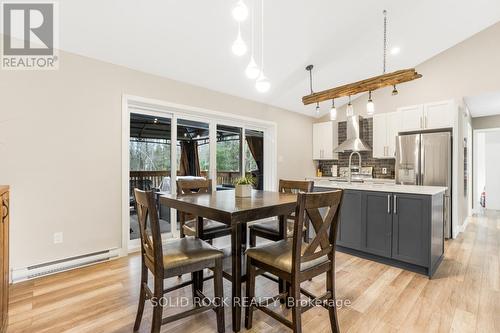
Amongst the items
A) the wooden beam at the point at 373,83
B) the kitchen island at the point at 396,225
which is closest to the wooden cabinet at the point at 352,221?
the kitchen island at the point at 396,225

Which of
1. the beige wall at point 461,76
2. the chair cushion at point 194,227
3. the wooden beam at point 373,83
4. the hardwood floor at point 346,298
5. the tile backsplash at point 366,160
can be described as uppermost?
the beige wall at point 461,76

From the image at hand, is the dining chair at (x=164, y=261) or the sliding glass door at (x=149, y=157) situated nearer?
the dining chair at (x=164, y=261)

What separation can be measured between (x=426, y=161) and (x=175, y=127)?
4100 millimetres

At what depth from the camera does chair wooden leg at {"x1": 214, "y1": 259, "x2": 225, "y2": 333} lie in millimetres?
1698

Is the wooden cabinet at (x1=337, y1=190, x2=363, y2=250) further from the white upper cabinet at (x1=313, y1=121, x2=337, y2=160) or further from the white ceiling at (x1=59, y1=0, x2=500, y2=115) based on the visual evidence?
the white upper cabinet at (x1=313, y1=121, x2=337, y2=160)

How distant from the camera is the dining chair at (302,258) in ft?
4.97

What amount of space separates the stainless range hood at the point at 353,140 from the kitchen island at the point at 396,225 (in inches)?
81.9

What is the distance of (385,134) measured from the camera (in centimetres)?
505

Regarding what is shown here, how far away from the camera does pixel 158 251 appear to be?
1576mm

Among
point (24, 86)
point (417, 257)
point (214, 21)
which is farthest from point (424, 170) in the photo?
point (24, 86)

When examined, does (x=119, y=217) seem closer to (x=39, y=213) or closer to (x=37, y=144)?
(x=39, y=213)

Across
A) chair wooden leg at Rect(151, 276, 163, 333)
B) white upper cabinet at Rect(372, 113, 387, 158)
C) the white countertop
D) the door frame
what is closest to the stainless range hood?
white upper cabinet at Rect(372, 113, 387, 158)

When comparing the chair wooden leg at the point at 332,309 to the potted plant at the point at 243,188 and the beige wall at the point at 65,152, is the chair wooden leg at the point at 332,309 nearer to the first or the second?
the potted plant at the point at 243,188

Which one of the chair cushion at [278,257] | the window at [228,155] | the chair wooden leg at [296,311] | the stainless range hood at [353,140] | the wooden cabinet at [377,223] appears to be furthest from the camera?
the stainless range hood at [353,140]
